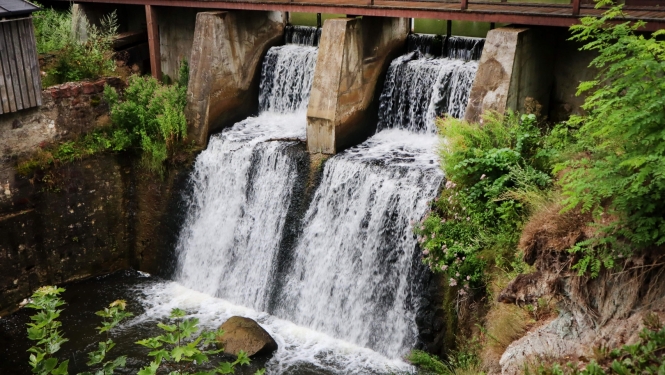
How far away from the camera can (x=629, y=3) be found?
10.1 meters

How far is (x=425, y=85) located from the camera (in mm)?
11375

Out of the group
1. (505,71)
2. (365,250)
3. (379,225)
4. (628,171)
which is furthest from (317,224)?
(628,171)

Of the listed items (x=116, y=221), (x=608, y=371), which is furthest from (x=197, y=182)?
(x=608, y=371)

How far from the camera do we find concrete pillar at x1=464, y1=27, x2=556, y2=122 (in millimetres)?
9539

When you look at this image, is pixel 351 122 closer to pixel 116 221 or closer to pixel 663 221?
pixel 116 221

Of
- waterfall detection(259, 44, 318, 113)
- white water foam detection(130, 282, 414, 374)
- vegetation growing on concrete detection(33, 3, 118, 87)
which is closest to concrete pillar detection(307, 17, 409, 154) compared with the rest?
waterfall detection(259, 44, 318, 113)

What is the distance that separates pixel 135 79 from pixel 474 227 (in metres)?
7.17

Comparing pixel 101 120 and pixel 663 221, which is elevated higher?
pixel 663 221

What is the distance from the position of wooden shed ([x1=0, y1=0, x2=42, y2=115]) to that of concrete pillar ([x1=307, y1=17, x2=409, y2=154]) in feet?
14.8

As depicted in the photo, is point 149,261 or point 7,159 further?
point 149,261

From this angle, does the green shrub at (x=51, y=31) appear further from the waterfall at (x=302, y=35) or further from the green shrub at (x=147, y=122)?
the waterfall at (x=302, y=35)

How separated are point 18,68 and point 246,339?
5.78m

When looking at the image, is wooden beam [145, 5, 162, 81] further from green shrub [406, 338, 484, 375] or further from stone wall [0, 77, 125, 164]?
green shrub [406, 338, 484, 375]

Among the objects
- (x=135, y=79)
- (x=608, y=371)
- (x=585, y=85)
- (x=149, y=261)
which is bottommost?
(x=149, y=261)
